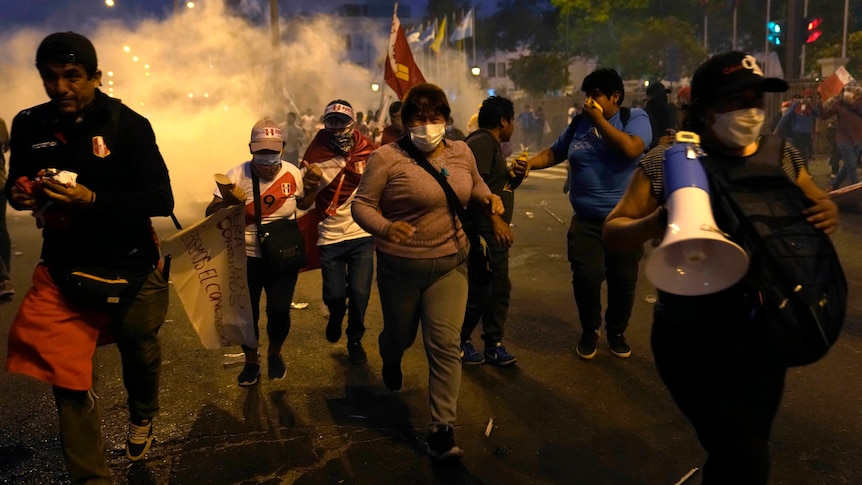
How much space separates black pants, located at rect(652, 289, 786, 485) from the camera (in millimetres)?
2254

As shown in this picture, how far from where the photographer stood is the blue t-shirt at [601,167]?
4719 millimetres

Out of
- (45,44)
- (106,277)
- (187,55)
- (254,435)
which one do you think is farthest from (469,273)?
(187,55)

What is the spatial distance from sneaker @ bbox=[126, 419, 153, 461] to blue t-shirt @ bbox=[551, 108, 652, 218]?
113 inches

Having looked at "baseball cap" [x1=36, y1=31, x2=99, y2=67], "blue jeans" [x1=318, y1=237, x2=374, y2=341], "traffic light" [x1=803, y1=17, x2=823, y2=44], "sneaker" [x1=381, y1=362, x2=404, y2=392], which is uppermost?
"traffic light" [x1=803, y1=17, x2=823, y2=44]

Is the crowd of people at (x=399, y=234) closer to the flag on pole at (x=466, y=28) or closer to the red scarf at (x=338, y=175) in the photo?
the red scarf at (x=338, y=175)

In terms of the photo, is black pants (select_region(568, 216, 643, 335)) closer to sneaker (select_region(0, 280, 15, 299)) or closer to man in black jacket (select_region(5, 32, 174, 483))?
man in black jacket (select_region(5, 32, 174, 483))

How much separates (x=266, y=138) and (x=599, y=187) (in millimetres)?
2153

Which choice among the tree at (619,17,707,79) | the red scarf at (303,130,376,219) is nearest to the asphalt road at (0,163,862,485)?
the red scarf at (303,130,376,219)

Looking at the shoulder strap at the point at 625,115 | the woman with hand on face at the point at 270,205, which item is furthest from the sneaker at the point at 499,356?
the shoulder strap at the point at 625,115

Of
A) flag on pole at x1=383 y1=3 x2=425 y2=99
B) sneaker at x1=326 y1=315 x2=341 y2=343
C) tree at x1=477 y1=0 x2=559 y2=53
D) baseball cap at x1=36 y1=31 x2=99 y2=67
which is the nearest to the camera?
baseball cap at x1=36 y1=31 x2=99 y2=67

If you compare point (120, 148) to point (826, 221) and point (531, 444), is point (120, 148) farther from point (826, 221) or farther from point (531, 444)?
point (826, 221)

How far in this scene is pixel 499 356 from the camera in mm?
4883

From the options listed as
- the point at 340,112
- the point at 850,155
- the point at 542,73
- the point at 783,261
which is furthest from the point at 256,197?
the point at 542,73

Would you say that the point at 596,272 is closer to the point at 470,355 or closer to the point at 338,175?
the point at 470,355
